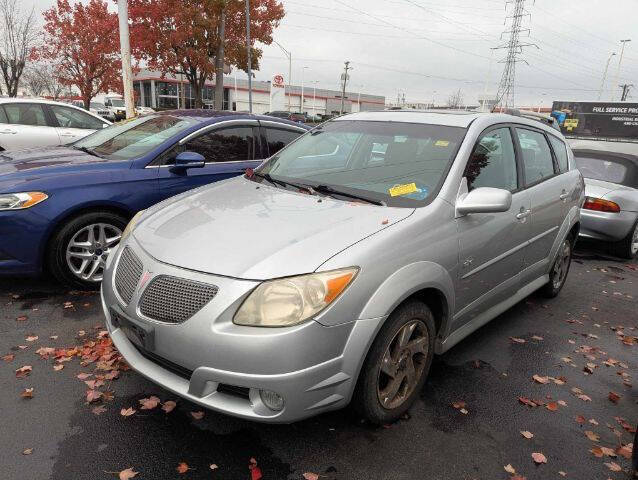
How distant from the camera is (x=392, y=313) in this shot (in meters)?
2.42

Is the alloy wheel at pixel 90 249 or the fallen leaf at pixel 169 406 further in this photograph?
the alloy wheel at pixel 90 249

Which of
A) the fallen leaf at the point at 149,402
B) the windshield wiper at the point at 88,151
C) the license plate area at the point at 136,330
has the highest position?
the windshield wiper at the point at 88,151

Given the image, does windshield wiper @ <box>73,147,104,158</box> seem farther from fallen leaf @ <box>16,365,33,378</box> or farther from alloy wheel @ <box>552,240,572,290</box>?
alloy wheel @ <box>552,240,572,290</box>

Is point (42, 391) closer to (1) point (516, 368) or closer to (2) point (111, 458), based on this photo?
(2) point (111, 458)

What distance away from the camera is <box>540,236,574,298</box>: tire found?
4.62 m

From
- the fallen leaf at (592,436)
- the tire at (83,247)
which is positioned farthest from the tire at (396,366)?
the tire at (83,247)

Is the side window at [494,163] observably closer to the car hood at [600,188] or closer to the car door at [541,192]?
the car door at [541,192]

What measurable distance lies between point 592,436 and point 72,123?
9.59 m

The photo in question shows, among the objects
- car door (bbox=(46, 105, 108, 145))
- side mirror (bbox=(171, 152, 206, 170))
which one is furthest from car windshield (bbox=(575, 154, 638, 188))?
car door (bbox=(46, 105, 108, 145))

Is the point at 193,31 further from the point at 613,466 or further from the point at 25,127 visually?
the point at 613,466

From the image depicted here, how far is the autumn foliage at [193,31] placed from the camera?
19.8 metres

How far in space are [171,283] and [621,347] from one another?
12.5ft

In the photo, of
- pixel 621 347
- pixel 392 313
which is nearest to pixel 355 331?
pixel 392 313

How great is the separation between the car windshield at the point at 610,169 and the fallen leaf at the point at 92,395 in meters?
6.71
